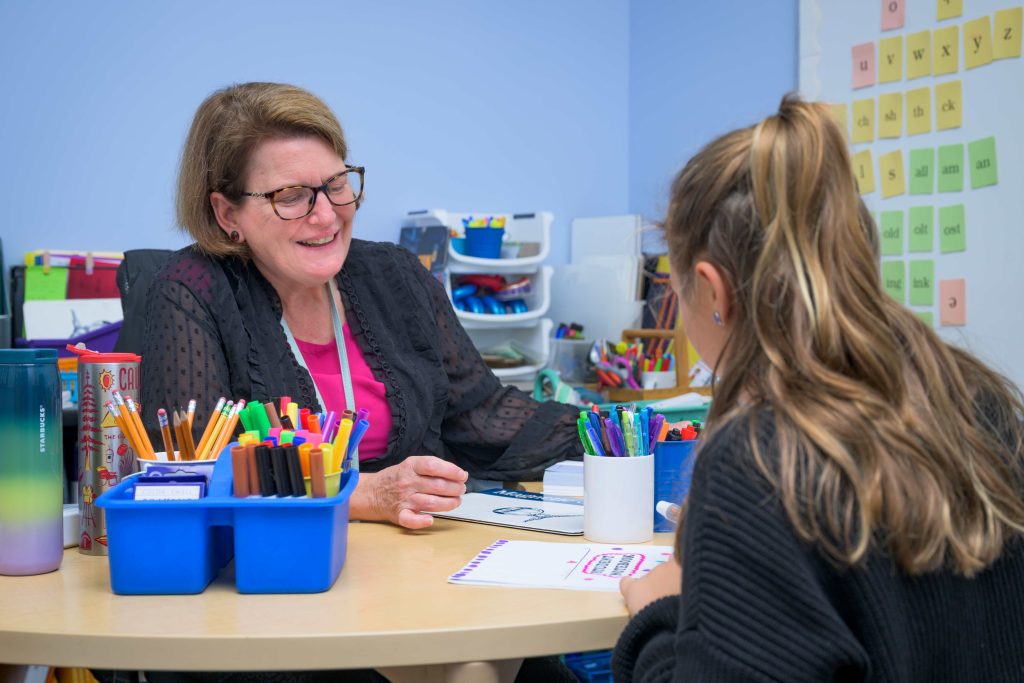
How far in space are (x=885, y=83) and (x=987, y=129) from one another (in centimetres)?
36

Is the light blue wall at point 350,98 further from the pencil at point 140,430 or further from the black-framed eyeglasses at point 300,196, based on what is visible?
the pencil at point 140,430

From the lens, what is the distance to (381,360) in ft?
5.62

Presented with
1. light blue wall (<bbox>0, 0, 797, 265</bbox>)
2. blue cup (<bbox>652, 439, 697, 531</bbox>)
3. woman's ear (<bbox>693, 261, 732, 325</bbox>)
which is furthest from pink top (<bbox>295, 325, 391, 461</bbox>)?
light blue wall (<bbox>0, 0, 797, 265</bbox>)

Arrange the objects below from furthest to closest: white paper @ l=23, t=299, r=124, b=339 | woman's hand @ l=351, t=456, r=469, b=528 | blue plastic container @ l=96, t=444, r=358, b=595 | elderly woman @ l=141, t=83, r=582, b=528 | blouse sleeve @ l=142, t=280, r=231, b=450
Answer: white paper @ l=23, t=299, r=124, b=339, elderly woman @ l=141, t=83, r=582, b=528, blouse sleeve @ l=142, t=280, r=231, b=450, woman's hand @ l=351, t=456, r=469, b=528, blue plastic container @ l=96, t=444, r=358, b=595

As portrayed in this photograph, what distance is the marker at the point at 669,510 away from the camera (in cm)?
118

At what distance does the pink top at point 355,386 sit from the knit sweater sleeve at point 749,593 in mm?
964

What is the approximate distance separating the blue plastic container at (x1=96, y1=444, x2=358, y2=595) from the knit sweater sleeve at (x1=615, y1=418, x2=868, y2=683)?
1.31 ft

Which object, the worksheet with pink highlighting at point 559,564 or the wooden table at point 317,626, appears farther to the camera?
the worksheet with pink highlighting at point 559,564

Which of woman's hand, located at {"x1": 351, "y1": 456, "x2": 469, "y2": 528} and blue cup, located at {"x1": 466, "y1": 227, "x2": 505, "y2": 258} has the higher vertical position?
blue cup, located at {"x1": 466, "y1": 227, "x2": 505, "y2": 258}

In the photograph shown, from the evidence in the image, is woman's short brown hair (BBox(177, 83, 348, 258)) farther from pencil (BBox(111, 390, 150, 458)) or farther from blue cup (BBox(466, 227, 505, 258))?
blue cup (BBox(466, 227, 505, 258))

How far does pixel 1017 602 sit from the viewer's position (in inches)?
32.4

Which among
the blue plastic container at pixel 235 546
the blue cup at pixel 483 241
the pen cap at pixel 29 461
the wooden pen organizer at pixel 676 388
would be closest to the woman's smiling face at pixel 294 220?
the pen cap at pixel 29 461

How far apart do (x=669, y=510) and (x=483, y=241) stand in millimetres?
2168

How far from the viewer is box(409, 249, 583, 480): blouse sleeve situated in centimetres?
162
